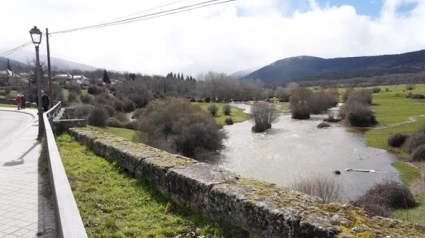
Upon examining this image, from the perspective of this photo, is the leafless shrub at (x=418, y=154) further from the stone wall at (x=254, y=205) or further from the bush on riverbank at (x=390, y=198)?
the stone wall at (x=254, y=205)

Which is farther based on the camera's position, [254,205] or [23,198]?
[23,198]

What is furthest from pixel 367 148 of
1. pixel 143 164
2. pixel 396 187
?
pixel 143 164

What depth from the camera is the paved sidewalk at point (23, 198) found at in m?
4.87

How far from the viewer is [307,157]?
33.9 metres

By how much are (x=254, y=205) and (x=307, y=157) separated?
31.6 meters

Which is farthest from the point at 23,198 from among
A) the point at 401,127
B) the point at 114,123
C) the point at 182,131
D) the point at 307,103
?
the point at 307,103

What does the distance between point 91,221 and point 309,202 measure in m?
2.68

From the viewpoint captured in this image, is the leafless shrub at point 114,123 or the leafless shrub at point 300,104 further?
the leafless shrub at point 300,104

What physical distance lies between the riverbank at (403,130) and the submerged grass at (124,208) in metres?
16.1

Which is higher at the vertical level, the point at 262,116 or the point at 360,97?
the point at 360,97

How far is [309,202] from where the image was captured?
3.60 meters

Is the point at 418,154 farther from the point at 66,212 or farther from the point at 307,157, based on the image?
the point at 66,212

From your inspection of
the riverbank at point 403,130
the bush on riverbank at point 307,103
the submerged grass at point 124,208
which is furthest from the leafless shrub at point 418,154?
the submerged grass at point 124,208

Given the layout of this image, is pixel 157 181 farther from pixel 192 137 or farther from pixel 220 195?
pixel 192 137
